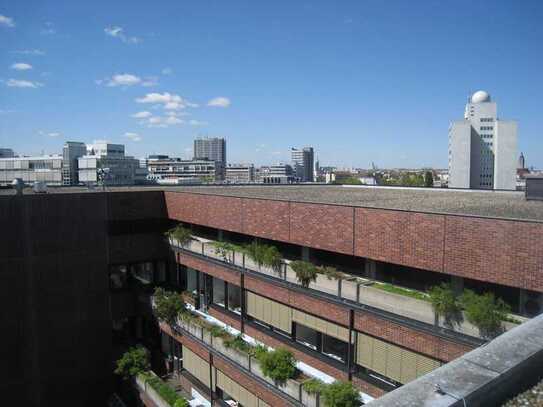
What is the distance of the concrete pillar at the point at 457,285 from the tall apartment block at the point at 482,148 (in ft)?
397

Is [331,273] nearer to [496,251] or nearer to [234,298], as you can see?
[496,251]

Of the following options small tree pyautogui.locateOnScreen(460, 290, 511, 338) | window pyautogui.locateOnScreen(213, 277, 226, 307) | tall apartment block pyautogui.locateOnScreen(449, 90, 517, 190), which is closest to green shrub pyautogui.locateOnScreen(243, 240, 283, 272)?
window pyautogui.locateOnScreen(213, 277, 226, 307)

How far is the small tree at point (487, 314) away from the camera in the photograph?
10.3 meters

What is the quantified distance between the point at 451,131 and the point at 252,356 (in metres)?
125

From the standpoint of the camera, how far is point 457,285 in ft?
41.2

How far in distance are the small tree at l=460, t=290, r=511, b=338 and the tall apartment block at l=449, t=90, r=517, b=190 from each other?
404 feet

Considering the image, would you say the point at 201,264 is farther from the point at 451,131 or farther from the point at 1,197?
the point at 451,131

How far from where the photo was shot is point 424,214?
40.4 ft

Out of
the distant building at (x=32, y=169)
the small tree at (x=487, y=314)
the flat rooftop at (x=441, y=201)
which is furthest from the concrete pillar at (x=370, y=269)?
the distant building at (x=32, y=169)

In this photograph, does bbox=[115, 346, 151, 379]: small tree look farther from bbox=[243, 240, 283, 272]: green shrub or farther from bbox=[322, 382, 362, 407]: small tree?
bbox=[322, 382, 362, 407]: small tree

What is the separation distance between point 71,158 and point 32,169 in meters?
34.5

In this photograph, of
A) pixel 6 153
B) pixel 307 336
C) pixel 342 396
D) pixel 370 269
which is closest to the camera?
pixel 342 396

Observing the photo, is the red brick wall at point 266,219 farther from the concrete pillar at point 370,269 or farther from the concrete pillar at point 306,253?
the concrete pillar at point 370,269

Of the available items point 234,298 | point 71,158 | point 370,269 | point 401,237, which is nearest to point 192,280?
point 234,298
